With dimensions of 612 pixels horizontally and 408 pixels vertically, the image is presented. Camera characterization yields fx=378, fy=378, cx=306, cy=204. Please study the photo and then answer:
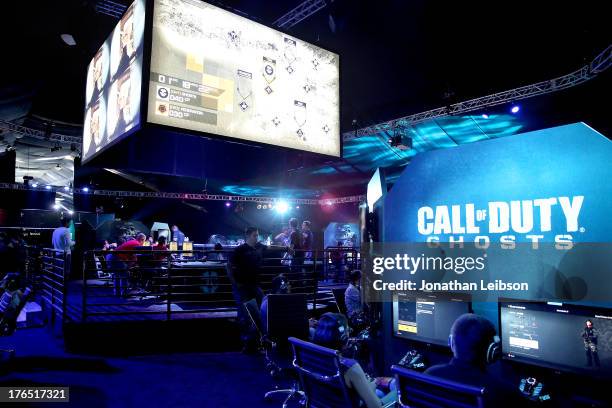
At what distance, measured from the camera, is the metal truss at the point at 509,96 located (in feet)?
19.3

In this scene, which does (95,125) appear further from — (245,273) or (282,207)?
(282,207)

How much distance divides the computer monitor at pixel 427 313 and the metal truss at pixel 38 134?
10250 millimetres

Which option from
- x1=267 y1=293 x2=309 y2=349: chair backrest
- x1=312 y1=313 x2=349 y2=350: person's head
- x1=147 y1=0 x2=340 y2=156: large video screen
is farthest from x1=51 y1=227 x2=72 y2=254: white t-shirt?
x1=312 y1=313 x2=349 y2=350: person's head

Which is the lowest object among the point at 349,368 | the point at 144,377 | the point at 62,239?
the point at 144,377

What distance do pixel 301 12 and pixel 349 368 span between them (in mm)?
4520

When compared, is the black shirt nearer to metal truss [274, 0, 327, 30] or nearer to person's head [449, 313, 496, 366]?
metal truss [274, 0, 327, 30]

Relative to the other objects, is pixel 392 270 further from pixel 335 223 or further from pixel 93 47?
pixel 335 223

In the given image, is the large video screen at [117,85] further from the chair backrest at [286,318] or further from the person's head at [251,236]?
the person's head at [251,236]

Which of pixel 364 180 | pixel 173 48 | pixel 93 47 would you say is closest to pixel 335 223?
pixel 364 180

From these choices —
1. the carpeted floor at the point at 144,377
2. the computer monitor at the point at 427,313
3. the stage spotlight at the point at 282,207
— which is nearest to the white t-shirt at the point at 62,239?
the carpeted floor at the point at 144,377

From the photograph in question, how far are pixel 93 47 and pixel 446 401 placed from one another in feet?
21.5

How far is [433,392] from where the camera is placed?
5.84 ft

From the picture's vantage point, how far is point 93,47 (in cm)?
580

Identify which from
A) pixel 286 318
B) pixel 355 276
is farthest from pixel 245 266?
pixel 355 276
